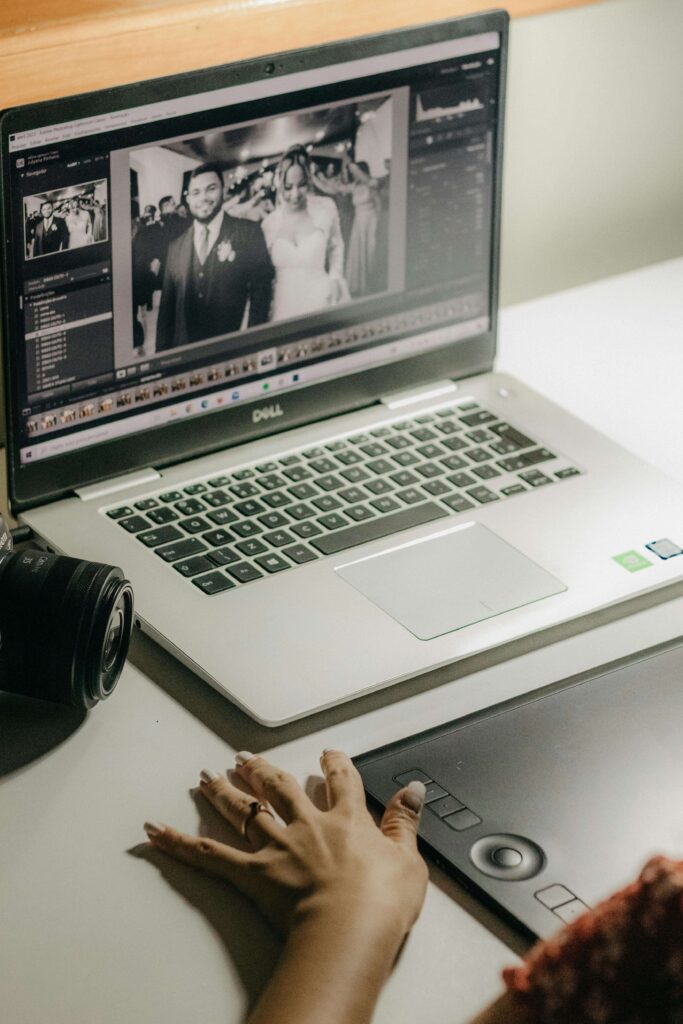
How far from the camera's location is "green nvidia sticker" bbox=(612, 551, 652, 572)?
1.02m

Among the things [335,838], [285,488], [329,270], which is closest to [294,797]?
[335,838]

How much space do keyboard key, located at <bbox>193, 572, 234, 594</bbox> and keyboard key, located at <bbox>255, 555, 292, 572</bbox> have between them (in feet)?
→ 0.11

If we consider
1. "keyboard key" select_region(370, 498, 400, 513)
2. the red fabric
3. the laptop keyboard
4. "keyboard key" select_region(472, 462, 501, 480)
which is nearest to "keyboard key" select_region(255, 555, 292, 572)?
the laptop keyboard

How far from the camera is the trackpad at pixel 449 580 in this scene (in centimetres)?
96

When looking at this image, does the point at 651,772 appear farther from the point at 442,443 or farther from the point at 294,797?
the point at 442,443

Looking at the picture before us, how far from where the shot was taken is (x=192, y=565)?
99 cm

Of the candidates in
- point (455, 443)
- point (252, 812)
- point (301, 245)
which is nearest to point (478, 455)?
point (455, 443)

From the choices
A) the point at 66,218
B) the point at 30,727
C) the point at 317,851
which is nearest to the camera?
the point at 317,851

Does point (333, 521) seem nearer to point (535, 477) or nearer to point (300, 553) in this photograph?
point (300, 553)

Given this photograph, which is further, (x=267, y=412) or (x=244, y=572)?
(x=267, y=412)

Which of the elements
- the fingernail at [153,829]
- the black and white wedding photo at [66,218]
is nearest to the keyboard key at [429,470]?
the black and white wedding photo at [66,218]

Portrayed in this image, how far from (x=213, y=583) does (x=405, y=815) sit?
26 cm

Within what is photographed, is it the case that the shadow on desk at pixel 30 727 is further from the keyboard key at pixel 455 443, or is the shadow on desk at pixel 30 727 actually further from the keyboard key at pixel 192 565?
the keyboard key at pixel 455 443

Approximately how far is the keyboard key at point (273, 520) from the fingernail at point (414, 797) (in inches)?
11.8
